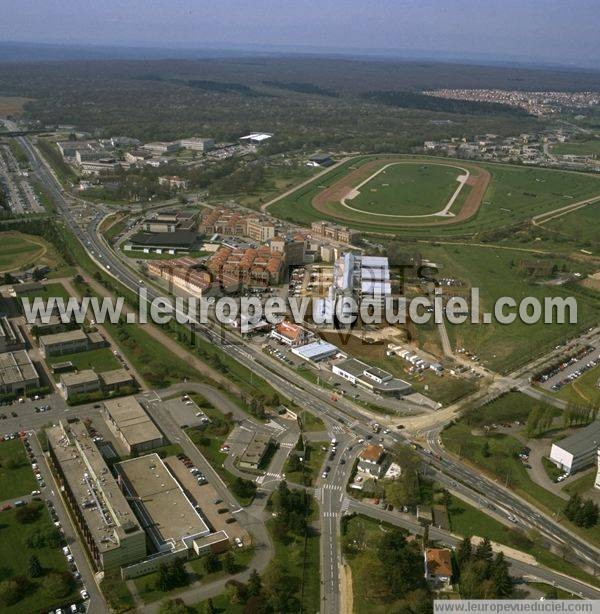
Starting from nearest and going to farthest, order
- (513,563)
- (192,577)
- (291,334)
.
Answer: (192,577) → (513,563) → (291,334)

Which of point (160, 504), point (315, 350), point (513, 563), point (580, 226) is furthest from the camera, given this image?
point (580, 226)

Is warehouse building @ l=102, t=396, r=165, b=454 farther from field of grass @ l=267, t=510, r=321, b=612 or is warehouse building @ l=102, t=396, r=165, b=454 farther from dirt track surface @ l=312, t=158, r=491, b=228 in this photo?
dirt track surface @ l=312, t=158, r=491, b=228

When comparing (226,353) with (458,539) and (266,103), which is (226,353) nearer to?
(458,539)

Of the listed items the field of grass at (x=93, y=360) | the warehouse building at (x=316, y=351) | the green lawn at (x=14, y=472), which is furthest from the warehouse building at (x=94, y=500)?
the warehouse building at (x=316, y=351)

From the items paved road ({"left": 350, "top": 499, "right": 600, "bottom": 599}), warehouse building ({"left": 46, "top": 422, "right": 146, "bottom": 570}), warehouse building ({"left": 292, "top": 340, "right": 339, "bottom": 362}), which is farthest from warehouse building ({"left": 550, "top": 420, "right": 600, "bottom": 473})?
warehouse building ({"left": 46, "top": 422, "right": 146, "bottom": 570})

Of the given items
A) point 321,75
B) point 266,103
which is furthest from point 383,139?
point 321,75

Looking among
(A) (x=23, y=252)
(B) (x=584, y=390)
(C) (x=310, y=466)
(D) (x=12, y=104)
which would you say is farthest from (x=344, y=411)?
(D) (x=12, y=104)

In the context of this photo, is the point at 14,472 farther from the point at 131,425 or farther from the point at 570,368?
the point at 570,368
